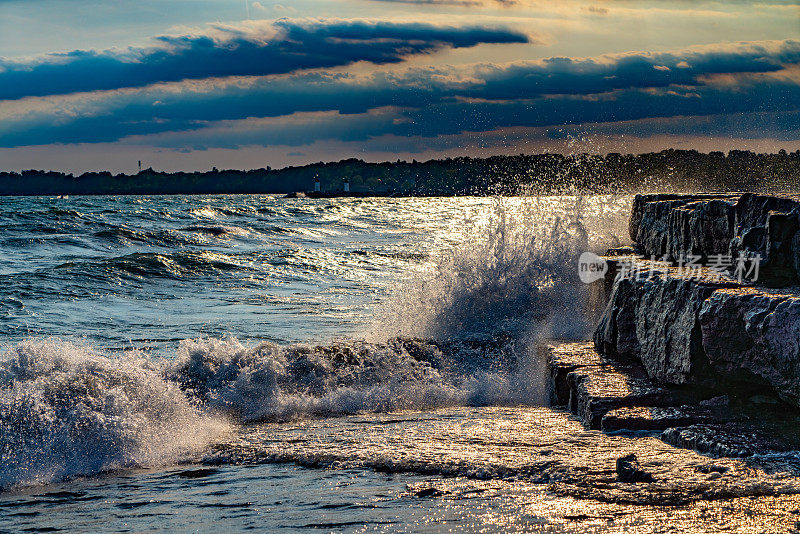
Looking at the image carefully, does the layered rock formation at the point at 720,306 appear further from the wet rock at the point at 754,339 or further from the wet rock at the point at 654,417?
the wet rock at the point at 654,417

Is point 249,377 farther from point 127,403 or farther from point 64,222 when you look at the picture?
point 64,222

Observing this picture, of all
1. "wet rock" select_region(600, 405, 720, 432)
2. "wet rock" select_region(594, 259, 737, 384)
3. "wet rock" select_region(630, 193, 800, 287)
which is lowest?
"wet rock" select_region(600, 405, 720, 432)

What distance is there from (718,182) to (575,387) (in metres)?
19.3

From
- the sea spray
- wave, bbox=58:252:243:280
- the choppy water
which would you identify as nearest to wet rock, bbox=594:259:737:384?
the choppy water

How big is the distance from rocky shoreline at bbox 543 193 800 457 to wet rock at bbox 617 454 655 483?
396 mm

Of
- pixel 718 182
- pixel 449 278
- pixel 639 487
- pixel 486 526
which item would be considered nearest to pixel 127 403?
pixel 486 526

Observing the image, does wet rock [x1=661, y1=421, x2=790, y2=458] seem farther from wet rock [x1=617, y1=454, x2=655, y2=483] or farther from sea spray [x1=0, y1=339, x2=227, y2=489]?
sea spray [x1=0, y1=339, x2=227, y2=489]

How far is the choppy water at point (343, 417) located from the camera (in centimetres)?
306

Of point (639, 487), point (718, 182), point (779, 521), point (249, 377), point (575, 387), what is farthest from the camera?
point (718, 182)

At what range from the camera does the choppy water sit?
10.0 ft

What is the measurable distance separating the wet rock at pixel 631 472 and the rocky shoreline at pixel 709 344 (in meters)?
0.40

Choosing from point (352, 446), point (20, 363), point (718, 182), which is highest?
point (718, 182)

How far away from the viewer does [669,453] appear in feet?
11.1

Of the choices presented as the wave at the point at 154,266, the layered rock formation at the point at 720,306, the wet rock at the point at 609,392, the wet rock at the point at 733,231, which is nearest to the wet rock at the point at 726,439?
the layered rock formation at the point at 720,306
